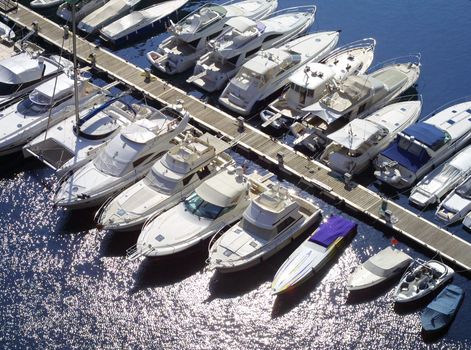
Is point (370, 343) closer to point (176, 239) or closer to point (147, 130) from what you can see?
point (176, 239)

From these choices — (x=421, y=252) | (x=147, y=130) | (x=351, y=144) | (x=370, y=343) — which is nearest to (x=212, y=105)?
(x=147, y=130)

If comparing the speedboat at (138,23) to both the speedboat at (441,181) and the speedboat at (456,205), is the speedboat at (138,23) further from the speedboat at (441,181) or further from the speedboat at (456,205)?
the speedboat at (456,205)

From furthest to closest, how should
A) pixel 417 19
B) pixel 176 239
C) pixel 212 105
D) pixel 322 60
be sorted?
pixel 417 19 → pixel 322 60 → pixel 212 105 → pixel 176 239

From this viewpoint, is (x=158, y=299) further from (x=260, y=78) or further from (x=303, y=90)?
(x=260, y=78)

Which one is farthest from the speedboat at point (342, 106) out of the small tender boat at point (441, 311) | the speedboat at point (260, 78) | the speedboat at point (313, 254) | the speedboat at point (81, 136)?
the small tender boat at point (441, 311)

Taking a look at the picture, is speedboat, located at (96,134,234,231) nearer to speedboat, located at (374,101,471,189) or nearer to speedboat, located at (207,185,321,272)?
speedboat, located at (207,185,321,272)

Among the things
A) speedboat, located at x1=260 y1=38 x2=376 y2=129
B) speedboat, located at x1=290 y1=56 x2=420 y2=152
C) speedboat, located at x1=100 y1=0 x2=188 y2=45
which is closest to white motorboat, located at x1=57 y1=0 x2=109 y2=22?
speedboat, located at x1=100 y1=0 x2=188 y2=45
